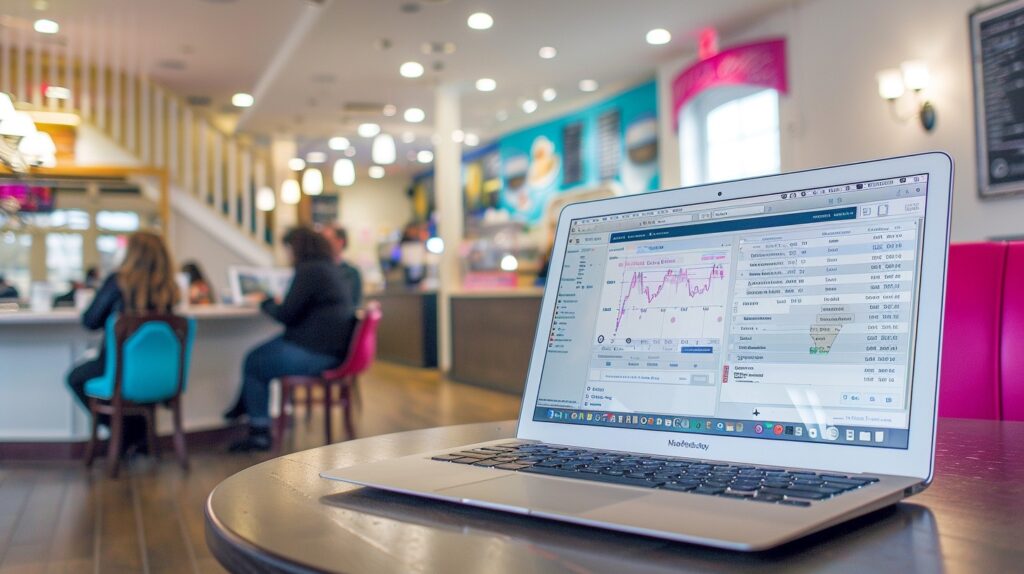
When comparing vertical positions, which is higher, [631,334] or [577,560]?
[631,334]

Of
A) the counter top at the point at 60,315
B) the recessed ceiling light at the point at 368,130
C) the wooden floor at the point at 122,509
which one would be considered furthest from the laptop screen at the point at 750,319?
the recessed ceiling light at the point at 368,130

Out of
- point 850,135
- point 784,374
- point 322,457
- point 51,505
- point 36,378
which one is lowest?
point 51,505

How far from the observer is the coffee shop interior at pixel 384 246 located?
0.97m

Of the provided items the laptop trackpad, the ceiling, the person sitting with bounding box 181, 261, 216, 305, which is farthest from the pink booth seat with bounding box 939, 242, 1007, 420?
the person sitting with bounding box 181, 261, 216, 305

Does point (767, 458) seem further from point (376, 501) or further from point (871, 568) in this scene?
point (376, 501)

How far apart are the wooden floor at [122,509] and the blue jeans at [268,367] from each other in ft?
Answer: 0.96

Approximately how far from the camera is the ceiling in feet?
22.5

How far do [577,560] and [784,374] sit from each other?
1.11 feet

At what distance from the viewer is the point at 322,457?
3.21 feet

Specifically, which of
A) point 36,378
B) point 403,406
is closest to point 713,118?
point 403,406

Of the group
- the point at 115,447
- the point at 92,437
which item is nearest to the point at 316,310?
the point at 115,447

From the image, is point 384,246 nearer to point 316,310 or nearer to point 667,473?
point 316,310

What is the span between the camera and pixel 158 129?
408 inches

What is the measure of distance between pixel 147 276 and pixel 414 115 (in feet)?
21.8
